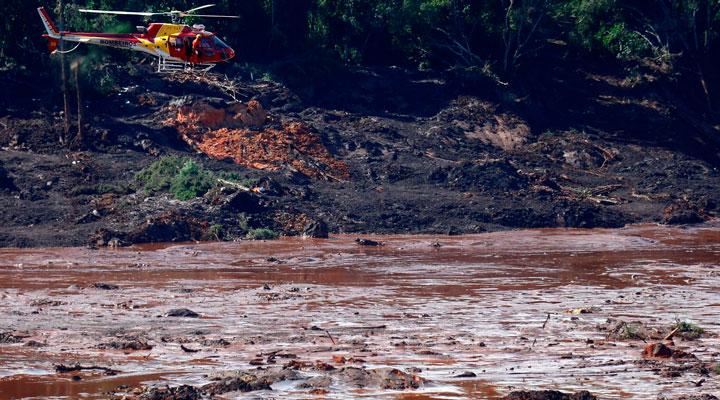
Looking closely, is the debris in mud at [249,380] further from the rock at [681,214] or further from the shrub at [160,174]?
the rock at [681,214]

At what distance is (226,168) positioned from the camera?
90.1ft

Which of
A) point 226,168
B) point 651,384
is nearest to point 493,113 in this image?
point 226,168

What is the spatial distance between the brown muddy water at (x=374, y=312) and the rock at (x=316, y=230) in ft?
1.27

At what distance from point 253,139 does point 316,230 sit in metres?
4.81

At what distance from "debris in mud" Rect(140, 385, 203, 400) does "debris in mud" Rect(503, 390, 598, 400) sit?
3.06m

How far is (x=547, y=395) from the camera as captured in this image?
11.5 meters

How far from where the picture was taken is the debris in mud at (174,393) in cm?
1146

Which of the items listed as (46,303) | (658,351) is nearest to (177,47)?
(46,303)

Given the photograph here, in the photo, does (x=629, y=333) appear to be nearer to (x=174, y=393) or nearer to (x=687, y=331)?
(x=687, y=331)

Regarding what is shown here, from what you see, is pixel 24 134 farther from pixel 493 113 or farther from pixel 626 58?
pixel 626 58

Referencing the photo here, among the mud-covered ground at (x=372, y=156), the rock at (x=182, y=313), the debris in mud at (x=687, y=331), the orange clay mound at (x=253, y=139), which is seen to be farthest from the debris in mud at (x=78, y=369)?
the orange clay mound at (x=253, y=139)

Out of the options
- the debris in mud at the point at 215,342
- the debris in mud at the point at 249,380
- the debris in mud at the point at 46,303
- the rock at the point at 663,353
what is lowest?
the rock at the point at 663,353

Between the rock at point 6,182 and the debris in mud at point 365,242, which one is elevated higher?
the rock at point 6,182

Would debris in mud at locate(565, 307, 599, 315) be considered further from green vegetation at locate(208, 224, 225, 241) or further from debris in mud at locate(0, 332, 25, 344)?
green vegetation at locate(208, 224, 225, 241)
